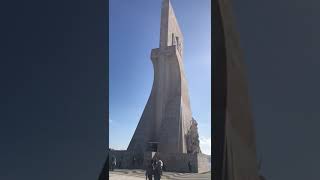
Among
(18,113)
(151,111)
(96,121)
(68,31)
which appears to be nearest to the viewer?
(18,113)

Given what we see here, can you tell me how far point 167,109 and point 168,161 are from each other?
5.78 meters

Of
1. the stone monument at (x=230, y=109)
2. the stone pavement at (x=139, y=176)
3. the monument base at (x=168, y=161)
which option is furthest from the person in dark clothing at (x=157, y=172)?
the monument base at (x=168, y=161)

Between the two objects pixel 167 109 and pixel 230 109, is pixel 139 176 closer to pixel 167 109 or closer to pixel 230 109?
pixel 230 109

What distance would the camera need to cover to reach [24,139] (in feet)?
8.76

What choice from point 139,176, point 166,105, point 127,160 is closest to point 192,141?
point 166,105

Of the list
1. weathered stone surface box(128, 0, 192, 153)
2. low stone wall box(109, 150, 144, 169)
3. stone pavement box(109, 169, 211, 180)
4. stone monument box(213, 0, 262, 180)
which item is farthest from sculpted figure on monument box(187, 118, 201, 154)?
stone monument box(213, 0, 262, 180)

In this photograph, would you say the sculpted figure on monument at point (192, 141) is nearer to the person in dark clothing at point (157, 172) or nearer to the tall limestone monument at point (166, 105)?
the tall limestone monument at point (166, 105)

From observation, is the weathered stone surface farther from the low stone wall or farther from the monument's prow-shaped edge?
the low stone wall

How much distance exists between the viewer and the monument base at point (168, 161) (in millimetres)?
18188

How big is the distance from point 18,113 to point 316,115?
260 centimetres

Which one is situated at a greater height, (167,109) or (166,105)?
(166,105)

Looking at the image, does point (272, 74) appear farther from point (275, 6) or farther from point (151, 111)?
point (151, 111)

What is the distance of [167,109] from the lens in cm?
2389

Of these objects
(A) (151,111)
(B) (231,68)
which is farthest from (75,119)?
(A) (151,111)
